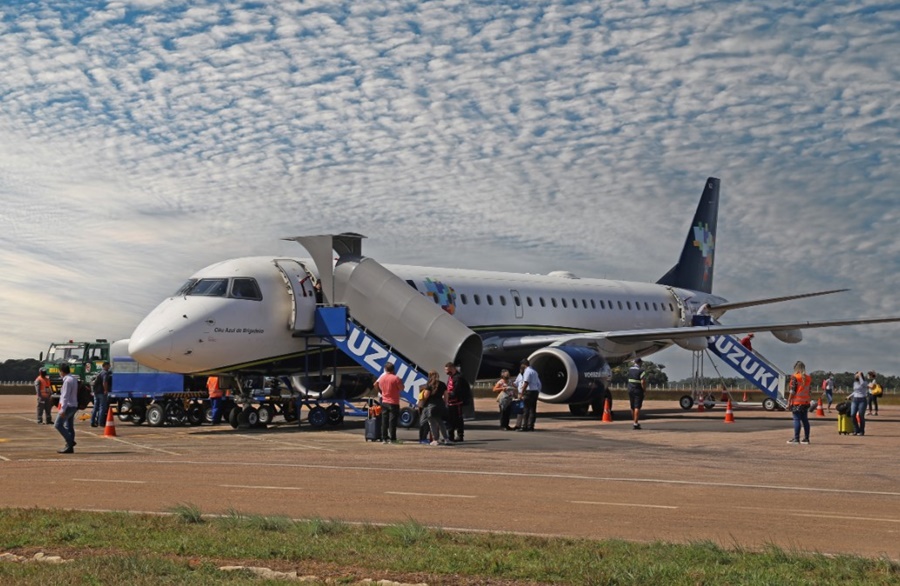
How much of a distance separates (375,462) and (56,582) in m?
9.89

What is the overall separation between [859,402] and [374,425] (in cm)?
1185

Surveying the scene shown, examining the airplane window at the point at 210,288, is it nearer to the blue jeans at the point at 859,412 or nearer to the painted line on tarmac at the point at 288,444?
the painted line on tarmac at the point at 288,444

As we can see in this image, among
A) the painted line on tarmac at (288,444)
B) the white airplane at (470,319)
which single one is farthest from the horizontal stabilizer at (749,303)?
the painted line on tarmac at (288,444)

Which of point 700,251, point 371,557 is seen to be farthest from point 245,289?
point 700,251

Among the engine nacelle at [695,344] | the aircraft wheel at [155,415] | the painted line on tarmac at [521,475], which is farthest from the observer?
the engine nacelle at [695,344]

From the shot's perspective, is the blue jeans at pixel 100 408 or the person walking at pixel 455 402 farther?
the blue jeans at pixel 100 408

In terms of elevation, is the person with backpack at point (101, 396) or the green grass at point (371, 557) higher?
the person with backpack at point (101, 396)

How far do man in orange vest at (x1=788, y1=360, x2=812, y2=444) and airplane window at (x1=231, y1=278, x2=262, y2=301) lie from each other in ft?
41.2

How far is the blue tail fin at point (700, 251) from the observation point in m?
46.0

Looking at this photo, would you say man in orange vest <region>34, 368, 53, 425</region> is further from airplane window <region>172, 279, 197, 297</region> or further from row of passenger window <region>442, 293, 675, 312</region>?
row of passenger window <region>442, 293, 675, 312</region>

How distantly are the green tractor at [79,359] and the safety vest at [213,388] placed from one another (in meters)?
9.10

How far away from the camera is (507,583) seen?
7672 millimetres

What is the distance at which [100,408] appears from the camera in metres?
28.2

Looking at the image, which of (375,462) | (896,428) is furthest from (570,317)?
(375,462)
